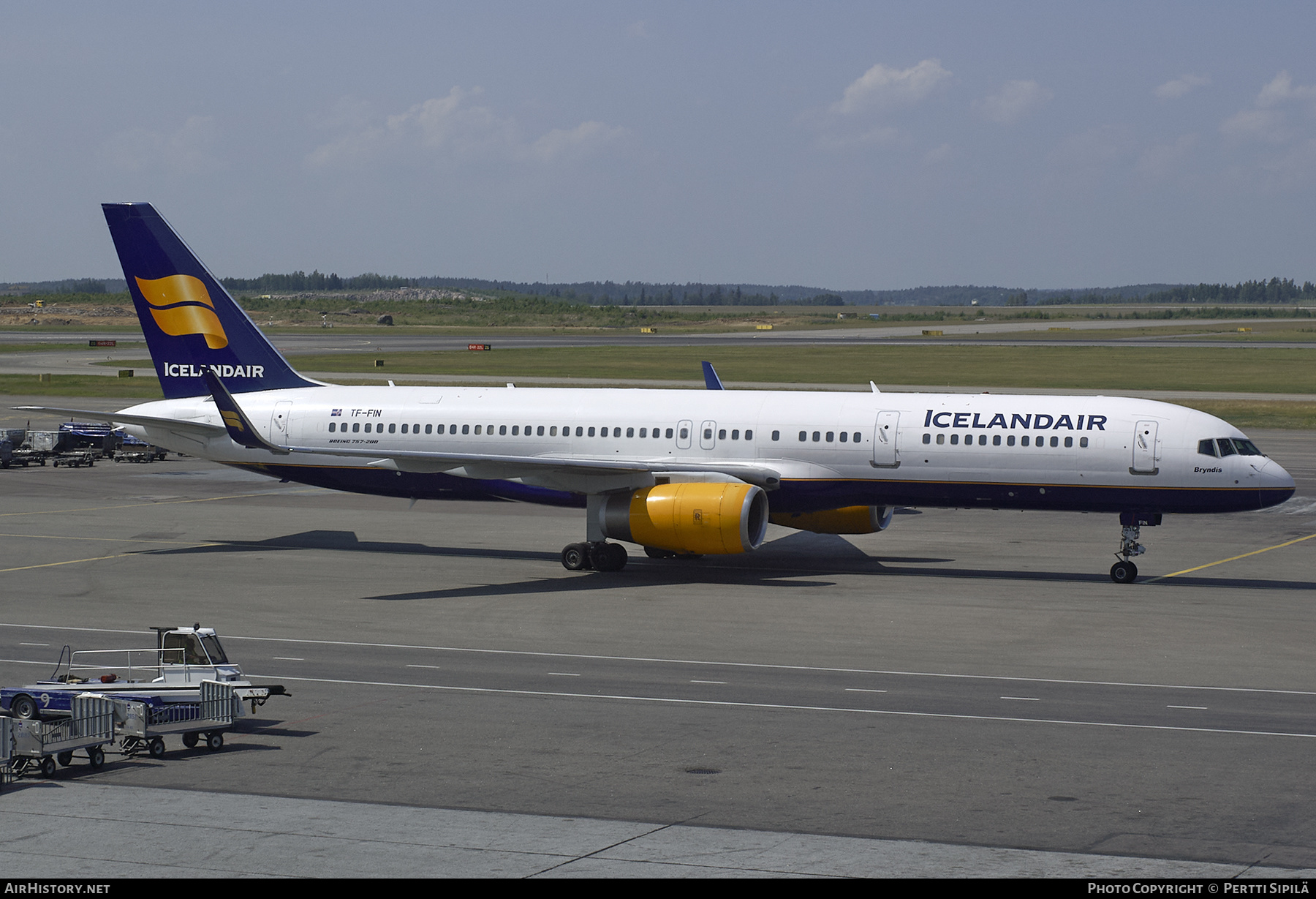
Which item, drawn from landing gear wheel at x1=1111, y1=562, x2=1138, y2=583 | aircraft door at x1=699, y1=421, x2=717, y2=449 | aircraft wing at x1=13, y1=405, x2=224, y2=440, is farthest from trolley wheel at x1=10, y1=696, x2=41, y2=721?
landing gear wheel at x1=1111, y1=562, x2=1138, y2=583

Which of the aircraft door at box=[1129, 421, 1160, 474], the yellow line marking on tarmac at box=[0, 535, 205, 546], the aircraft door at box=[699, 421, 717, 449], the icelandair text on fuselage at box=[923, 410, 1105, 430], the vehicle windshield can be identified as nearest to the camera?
the vehicle windshield

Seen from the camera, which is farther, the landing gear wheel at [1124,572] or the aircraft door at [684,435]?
the aircraft door at [684,435]

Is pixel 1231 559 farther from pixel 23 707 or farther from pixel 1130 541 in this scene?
pixel 23 707

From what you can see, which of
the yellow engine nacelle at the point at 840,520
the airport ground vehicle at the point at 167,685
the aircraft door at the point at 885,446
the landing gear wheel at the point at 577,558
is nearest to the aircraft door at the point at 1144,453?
the aircraft door at the point at 885,446

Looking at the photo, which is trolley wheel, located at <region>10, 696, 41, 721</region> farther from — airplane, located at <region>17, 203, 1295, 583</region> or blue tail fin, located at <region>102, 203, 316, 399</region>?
blue tail fin, located at <region>102, 203, 316, 399</region>

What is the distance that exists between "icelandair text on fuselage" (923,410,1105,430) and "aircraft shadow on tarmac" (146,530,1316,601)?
397cm

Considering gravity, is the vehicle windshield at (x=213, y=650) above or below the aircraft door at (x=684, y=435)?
below

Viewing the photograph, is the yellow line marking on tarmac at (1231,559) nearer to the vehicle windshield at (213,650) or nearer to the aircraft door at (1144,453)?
the aircraft door at (1144,453)

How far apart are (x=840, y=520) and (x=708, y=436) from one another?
4487mm

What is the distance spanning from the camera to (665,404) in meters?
40.0

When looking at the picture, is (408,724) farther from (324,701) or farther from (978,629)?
(978,629)

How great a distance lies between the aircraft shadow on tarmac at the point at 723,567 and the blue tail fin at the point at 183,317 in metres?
5.03

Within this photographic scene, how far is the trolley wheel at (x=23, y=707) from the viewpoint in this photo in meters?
19.3

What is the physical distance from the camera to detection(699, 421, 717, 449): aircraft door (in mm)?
38938
